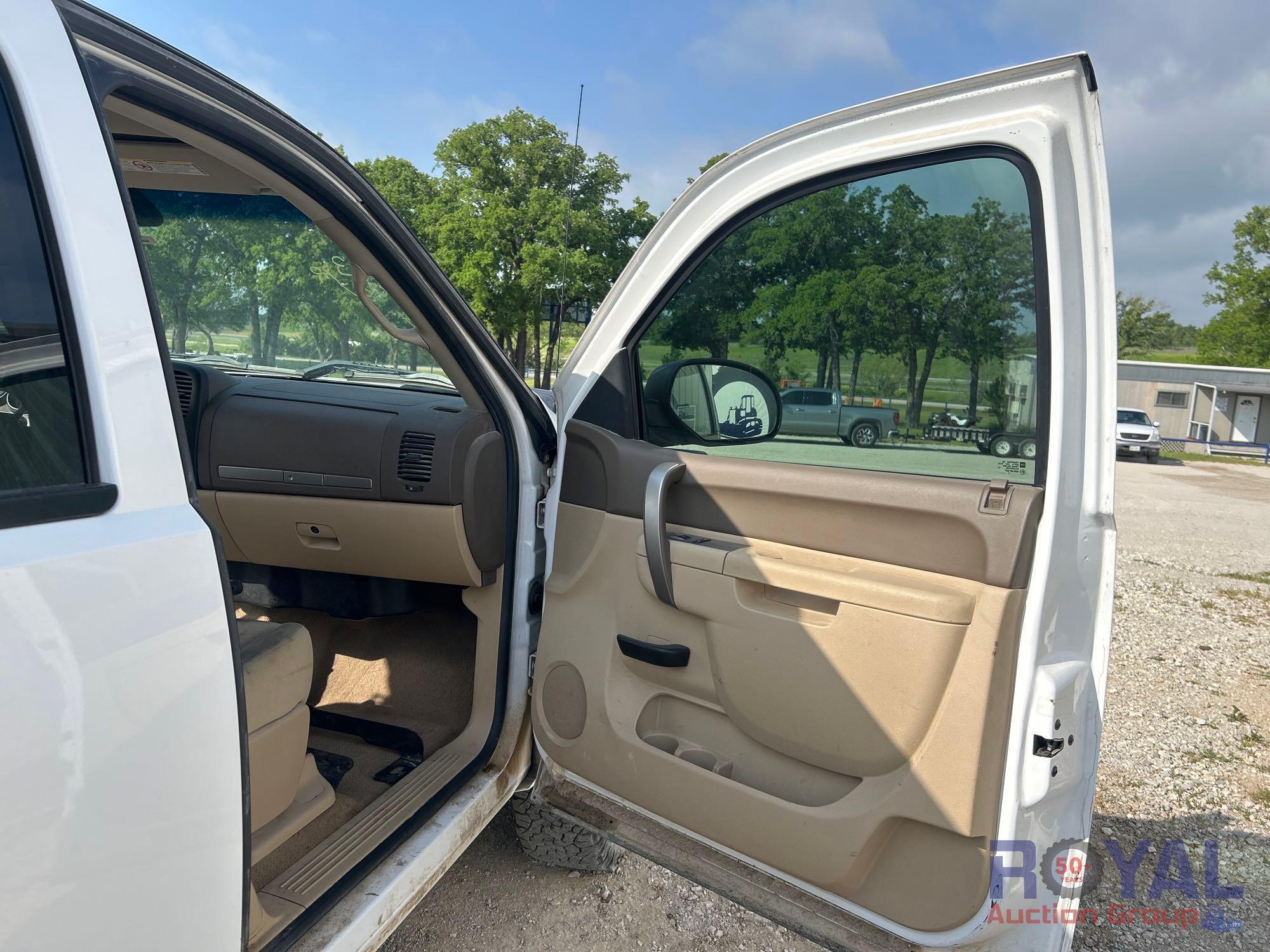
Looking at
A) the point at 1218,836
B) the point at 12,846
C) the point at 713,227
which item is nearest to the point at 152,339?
the point at 12,846

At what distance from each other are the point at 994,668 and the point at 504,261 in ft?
81.2

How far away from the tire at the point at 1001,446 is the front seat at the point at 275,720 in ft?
4.98

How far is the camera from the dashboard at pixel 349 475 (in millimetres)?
2395

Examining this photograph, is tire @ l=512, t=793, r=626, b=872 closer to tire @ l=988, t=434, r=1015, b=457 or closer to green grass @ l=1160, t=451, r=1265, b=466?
tire @ l=988, t=434, r=1015, b=457

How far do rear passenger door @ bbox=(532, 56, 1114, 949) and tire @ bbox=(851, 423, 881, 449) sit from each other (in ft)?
0.07

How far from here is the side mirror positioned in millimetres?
1979

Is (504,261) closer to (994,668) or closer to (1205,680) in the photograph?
(1205,680)

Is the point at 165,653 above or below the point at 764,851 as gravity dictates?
above

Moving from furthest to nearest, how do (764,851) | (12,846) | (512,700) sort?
→ (512,700)
(764,851)
(12,846)

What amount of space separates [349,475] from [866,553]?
5.23 ft

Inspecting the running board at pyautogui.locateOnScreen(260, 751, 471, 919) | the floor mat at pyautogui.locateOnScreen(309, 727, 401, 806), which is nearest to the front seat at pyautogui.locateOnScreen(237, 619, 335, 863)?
the running board at pyautogui.locateOnScreen(260, 751, 471, 919)

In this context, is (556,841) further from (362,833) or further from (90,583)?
(90,583)

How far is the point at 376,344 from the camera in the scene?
272 centimetres

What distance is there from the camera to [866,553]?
5.52 ft
